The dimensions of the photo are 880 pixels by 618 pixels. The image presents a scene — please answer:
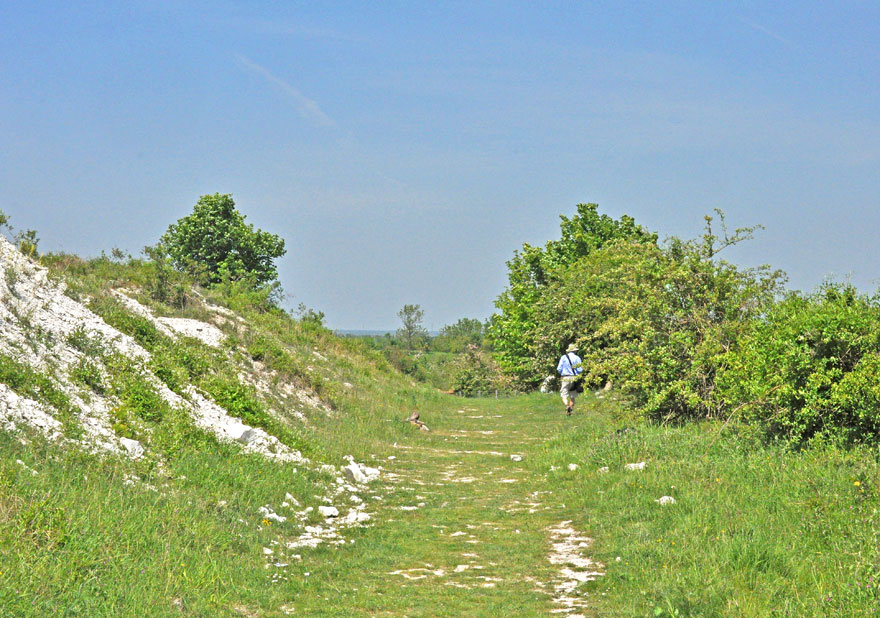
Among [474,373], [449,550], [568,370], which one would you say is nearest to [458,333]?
[474,373]

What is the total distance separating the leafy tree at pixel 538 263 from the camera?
146 ft

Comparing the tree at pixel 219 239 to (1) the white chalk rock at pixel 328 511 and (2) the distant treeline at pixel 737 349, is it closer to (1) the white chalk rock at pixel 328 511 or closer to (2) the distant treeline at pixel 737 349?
(2) the distant treeline at pixel 737 349

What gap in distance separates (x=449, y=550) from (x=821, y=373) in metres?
6.27

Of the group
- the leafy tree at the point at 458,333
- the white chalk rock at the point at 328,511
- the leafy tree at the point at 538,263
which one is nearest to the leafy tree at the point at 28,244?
the white chalk rock at the point at 328,511

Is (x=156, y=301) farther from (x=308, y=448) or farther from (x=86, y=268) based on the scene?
(x=308, y=448)

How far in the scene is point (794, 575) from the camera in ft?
21.7

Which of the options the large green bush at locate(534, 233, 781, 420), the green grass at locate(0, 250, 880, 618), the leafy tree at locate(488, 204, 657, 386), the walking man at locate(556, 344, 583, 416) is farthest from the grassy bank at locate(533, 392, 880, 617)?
the leafy tree at locate(488, 204, 657, 386)

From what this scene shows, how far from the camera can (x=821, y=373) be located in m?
10.9

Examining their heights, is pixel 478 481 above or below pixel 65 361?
below

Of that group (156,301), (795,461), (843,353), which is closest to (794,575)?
(795,461)

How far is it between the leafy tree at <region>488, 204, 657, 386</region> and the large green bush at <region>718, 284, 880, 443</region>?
30461mm

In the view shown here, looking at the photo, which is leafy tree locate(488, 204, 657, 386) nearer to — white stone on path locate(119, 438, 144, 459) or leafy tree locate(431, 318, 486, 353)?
white stone on path locate(119, 438, 144, 459)

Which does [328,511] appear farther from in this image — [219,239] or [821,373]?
[219,239]

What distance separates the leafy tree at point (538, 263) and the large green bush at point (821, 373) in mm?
30461
